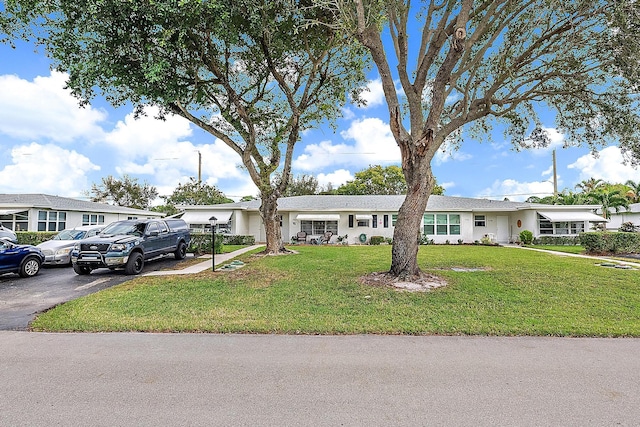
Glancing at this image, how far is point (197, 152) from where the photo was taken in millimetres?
36781

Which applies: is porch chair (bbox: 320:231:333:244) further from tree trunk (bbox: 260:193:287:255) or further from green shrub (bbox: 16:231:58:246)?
green shrub (bbox: 16:231:58:246)

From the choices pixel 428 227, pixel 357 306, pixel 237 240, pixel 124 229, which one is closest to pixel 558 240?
pixel 428 227

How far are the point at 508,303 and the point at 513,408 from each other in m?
4.53

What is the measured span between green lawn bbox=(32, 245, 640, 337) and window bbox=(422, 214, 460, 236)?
14328mm

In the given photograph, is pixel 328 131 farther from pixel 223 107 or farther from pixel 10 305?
pixel 10 305

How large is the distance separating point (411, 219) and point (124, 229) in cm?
1022

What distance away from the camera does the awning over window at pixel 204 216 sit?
925 inches

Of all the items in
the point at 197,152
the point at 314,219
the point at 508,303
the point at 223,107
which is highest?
the point at 197,152

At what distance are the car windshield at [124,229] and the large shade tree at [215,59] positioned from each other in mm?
4745

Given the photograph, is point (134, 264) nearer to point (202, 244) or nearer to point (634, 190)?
point (202, 244)

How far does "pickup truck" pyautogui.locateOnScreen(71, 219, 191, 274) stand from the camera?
11094mm

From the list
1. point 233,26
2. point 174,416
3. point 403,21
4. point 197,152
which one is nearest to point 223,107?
point 233,26

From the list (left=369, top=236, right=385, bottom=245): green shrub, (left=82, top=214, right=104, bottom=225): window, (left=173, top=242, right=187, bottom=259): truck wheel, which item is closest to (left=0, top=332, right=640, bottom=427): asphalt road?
(left=173, top=242, right=187, bottom=259): truck wheel

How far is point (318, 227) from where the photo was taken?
2523cm
